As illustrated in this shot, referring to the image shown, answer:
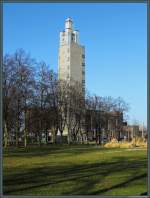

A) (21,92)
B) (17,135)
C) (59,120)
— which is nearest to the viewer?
(21,92)

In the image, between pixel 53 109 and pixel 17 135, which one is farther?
pixel 53 109

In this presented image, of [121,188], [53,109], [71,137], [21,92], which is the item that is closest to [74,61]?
[121,188]

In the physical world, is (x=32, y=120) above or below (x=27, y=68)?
below

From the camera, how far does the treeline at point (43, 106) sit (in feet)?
42.8

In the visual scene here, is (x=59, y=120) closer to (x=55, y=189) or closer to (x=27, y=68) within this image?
(x=27, y=68)

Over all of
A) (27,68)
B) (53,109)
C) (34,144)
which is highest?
(27,68)

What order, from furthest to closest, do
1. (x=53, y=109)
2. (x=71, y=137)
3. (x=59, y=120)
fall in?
(x=71, y=137) → (x=59, y=120) → (x=53, y=109)

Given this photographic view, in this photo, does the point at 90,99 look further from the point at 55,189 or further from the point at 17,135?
the point at 55,189

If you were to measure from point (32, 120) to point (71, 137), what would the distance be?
6539mm

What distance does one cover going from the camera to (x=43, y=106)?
15.9m

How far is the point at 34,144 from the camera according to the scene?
18.6 m

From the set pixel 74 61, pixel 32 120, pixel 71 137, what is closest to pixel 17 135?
pixel 32 120

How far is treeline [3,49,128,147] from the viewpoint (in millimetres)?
13056

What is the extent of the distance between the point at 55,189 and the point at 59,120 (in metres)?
14.2
